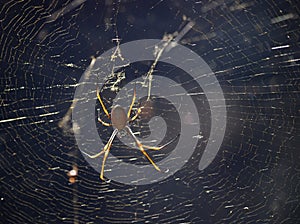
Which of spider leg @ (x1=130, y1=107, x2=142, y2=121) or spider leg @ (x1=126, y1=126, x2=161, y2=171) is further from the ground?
spider leg @ (x1=130, y1=107, x2=142, y2=121)

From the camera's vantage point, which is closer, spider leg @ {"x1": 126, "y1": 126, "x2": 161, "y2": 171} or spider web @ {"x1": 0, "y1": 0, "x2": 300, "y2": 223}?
spider web @ {"x1": 0, "y1": 0, "x2": 300, "y2": 223}

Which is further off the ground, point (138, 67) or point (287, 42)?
point (138, 67)

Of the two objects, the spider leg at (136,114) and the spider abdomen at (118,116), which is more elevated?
the spider abdomen at (118,116)

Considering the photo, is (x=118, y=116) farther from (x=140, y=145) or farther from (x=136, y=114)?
(x=140, y=145)

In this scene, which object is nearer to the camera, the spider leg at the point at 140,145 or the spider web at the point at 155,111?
the spider web at the point at 155,111

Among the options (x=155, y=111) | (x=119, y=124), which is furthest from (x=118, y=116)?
(x=155, y=111)

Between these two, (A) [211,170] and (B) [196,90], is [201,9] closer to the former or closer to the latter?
(B) [196,90]

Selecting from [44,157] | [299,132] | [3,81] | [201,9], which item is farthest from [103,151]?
[299,132]

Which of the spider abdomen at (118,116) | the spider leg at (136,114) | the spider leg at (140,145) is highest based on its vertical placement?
the spider abdomen at (118,116)
